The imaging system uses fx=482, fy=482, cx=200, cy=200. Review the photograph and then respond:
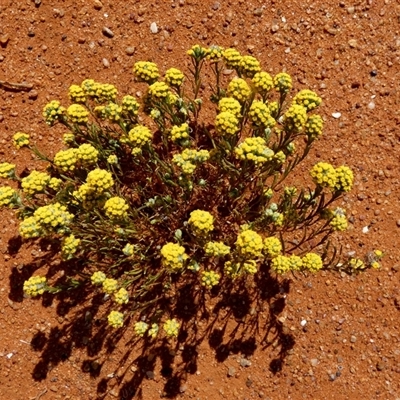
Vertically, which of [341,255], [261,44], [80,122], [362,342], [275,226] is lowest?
[362,342]

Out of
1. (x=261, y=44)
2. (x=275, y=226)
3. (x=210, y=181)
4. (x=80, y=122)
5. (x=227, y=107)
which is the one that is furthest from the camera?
(x=261, y=44)

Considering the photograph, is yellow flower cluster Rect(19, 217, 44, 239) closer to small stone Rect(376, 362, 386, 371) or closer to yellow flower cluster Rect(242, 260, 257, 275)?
yellow flower cluster Rect(242, 260, 257, 275)

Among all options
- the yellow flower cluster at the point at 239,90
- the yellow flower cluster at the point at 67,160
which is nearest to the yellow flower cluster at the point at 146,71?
the yellow flower cluster at the point at 239,90

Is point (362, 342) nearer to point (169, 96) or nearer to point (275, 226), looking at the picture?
point (275, 226)

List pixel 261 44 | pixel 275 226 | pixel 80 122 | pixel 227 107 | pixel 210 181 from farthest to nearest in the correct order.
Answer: pixel 261 44
pixel 210 181
pixel 275 226
pixel 80 122
pixel 227 107

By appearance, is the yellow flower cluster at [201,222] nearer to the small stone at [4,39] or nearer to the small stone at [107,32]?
the small stone at [107,32]

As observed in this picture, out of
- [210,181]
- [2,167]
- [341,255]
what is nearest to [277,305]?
[341,255]

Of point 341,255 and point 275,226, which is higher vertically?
point 275,226

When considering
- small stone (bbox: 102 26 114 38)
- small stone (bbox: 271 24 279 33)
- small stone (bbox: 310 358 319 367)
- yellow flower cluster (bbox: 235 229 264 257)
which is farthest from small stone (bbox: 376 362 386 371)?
small stone (bbox: 102 26 114 38)
